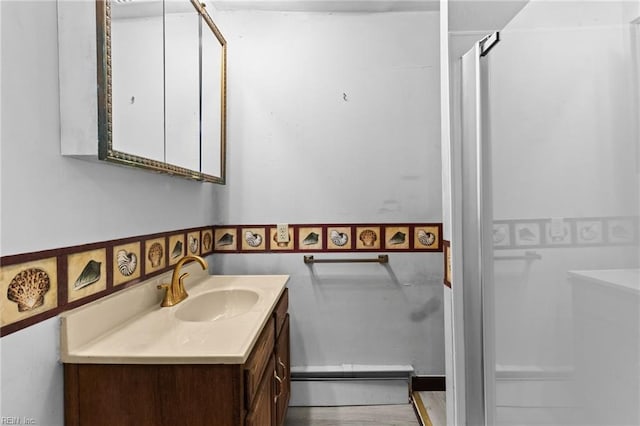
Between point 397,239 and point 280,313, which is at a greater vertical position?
point 397,239

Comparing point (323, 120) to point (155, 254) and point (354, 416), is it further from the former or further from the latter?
point (354, 416)

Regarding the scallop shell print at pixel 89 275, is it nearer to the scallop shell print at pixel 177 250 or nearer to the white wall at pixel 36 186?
the white wall at pixel 36 186

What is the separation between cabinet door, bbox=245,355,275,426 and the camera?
983 millimetres

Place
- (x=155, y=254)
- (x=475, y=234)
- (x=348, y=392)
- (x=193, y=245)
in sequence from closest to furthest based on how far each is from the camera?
(x=475, y=234), (x=155, y=254), (x=193, y=245), (x=348, y=392)

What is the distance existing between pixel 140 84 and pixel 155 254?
0.63m

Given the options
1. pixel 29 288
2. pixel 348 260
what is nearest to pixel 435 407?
pixel 348 260

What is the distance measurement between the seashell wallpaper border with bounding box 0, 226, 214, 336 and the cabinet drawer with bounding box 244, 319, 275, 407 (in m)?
0.49

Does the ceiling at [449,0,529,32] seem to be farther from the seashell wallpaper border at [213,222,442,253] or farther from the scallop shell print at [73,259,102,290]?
the scallop shell print at [73,259,102,290]

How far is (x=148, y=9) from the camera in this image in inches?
48.6

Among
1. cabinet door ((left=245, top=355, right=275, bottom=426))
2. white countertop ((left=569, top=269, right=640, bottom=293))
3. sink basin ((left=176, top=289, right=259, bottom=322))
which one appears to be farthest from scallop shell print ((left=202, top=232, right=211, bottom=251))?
white countertop ((left=569, top=269, right=640, bottom=293))

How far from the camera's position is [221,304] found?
5.28 feet

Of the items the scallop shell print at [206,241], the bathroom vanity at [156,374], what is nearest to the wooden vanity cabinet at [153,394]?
the bathroom vanity at [156,374]

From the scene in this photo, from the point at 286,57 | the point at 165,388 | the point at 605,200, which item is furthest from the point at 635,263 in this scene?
the point at 286,57

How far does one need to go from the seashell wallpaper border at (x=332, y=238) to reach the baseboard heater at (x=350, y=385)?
717mm
